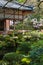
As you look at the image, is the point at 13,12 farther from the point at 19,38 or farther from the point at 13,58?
the point at 13,58

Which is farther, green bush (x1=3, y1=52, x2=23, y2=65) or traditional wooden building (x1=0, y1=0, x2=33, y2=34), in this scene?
traditional wooden building (x1=0, y1=0, x2=33, y2=34)

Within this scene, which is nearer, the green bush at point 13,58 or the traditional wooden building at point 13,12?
the green bush at point 13,58

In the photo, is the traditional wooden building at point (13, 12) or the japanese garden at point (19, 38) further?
the traditional wooden building at point (13, 12)

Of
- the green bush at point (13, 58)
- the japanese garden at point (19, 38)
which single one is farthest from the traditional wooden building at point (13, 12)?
the green bush at point (13, 58)

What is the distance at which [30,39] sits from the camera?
18.6 meters

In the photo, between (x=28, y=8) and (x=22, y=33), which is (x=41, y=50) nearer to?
(x=28, y=8)

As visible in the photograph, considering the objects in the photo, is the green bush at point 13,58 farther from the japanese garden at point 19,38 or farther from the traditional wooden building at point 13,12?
the traditional wooden building at point 13,12

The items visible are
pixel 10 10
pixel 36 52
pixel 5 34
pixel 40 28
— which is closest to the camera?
pixel 36 52

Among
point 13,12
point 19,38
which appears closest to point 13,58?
point 13,12

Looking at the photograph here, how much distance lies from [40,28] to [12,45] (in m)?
8.32

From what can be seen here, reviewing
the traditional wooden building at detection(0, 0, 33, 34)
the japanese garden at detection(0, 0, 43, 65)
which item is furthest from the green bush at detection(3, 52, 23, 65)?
the traditional wooden building at detection(0, 0, 33, 34)

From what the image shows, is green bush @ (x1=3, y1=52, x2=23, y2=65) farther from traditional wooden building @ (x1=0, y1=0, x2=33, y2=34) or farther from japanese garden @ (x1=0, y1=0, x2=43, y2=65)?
traditional wooden building @ (x1=0, y1=0, x2=33, y2=34)

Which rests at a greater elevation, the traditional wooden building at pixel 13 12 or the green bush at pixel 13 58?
the traditional wooden building at pixel 13 12

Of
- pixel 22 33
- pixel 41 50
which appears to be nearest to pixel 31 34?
pixel 22 33
